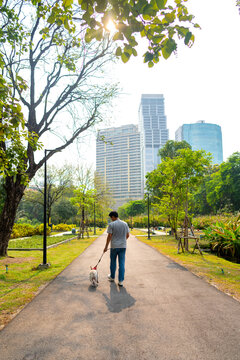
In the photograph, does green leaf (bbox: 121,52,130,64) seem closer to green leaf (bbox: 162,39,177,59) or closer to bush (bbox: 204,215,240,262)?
green leaf (bbox: 162,39,177,59)

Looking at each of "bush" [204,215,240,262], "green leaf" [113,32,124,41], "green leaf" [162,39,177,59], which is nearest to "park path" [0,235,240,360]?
"green leaf" [162,39,177,59]

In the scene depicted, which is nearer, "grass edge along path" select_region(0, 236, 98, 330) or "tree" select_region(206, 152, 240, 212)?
"grass edge along path" select_region(0, 236, 98, 330)

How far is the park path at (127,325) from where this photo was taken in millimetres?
2871

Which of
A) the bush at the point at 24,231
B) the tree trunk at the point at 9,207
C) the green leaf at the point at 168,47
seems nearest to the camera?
the green leaf at the point at 168,47

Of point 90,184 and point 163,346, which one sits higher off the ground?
point 90,184

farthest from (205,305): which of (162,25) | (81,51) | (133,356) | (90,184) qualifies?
(90,184)

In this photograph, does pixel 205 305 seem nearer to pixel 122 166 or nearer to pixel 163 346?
pixel 163 346

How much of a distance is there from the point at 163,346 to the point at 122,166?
7580 inches

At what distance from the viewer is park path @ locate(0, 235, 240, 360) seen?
287 centimetres

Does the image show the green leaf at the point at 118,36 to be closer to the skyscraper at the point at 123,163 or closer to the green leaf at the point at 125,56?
the green leaf at the point at 125,56

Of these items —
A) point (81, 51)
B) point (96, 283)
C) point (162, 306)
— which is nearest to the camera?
point (162, 306)

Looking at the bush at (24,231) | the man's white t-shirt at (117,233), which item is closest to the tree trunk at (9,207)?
the man's white t-shirt at (117,233)

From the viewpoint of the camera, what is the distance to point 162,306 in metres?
4.50

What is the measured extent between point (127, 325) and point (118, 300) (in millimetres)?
1279
